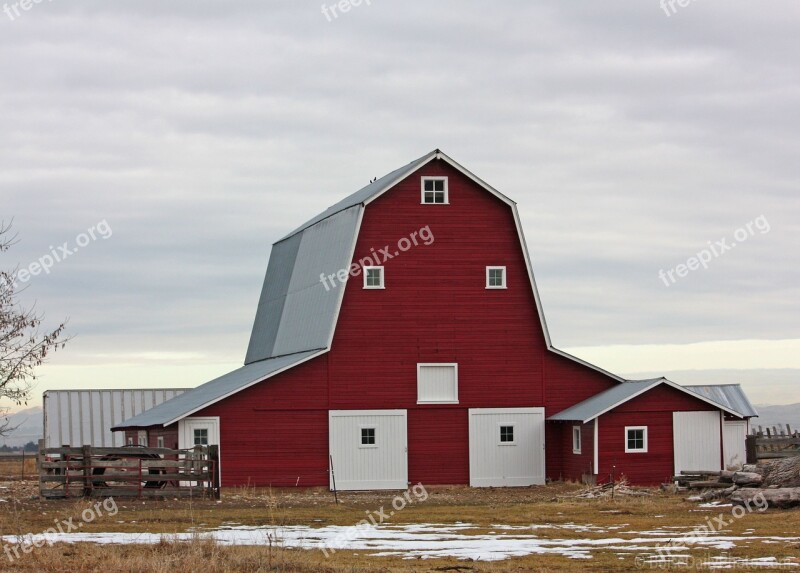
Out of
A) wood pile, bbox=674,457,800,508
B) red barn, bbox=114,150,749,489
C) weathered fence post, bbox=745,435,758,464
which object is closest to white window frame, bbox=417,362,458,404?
red barn, bbox=114,150,749,489

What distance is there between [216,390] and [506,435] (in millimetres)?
9860

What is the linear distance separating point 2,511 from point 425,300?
16.2 metres

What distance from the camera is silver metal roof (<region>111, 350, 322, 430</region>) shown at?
130 feet

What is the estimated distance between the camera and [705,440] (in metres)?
40.8

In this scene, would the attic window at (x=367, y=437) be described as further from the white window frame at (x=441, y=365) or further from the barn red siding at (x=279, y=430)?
the white window frame at (x=441, y=365)

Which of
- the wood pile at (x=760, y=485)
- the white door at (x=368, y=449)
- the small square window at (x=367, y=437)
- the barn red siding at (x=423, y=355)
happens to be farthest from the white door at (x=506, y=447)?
the wood pile at (x=760, y=485)

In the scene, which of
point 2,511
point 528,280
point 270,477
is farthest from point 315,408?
point 2,511

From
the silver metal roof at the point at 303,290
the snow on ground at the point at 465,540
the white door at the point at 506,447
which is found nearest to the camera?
the snow on ground at the point at 465,540

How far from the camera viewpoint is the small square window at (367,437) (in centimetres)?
4094

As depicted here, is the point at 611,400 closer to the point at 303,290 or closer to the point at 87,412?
the point at 303,290

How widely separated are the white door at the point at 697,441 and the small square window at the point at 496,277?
706cm

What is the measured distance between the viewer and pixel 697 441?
40.8 m

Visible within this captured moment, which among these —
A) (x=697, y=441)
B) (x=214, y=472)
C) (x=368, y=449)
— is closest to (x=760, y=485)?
(x=697, y=441)

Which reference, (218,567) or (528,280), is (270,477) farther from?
(218,567)
